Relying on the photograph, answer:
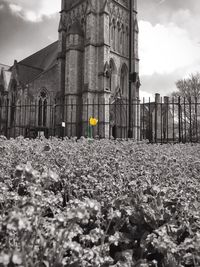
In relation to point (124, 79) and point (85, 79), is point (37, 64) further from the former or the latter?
point (85, 79)

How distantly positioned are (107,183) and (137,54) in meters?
31.7

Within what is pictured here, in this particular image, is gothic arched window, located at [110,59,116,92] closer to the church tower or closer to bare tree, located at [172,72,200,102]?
the church tower

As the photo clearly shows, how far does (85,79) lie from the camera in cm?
2744

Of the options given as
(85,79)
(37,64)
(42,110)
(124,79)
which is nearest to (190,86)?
(124,79)

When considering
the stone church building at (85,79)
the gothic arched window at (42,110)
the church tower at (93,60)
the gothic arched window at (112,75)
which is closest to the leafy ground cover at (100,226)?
the stone church building at (85,79)

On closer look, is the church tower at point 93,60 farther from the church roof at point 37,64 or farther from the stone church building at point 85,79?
the church roof at point 37,64

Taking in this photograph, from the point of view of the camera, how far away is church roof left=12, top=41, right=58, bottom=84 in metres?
34.5

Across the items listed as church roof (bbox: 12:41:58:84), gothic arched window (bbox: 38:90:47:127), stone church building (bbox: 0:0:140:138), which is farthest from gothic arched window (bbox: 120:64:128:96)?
church roof (bbox: 12:41:58:84)

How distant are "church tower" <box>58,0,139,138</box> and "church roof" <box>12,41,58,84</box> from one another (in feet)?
21.1

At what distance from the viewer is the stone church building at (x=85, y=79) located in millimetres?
26969

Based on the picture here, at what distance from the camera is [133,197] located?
6.53 feet

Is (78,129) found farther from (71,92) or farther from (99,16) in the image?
(99,16)

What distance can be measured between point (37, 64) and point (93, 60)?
1627 centimetres

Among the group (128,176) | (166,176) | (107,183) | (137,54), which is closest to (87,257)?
(107,183)
